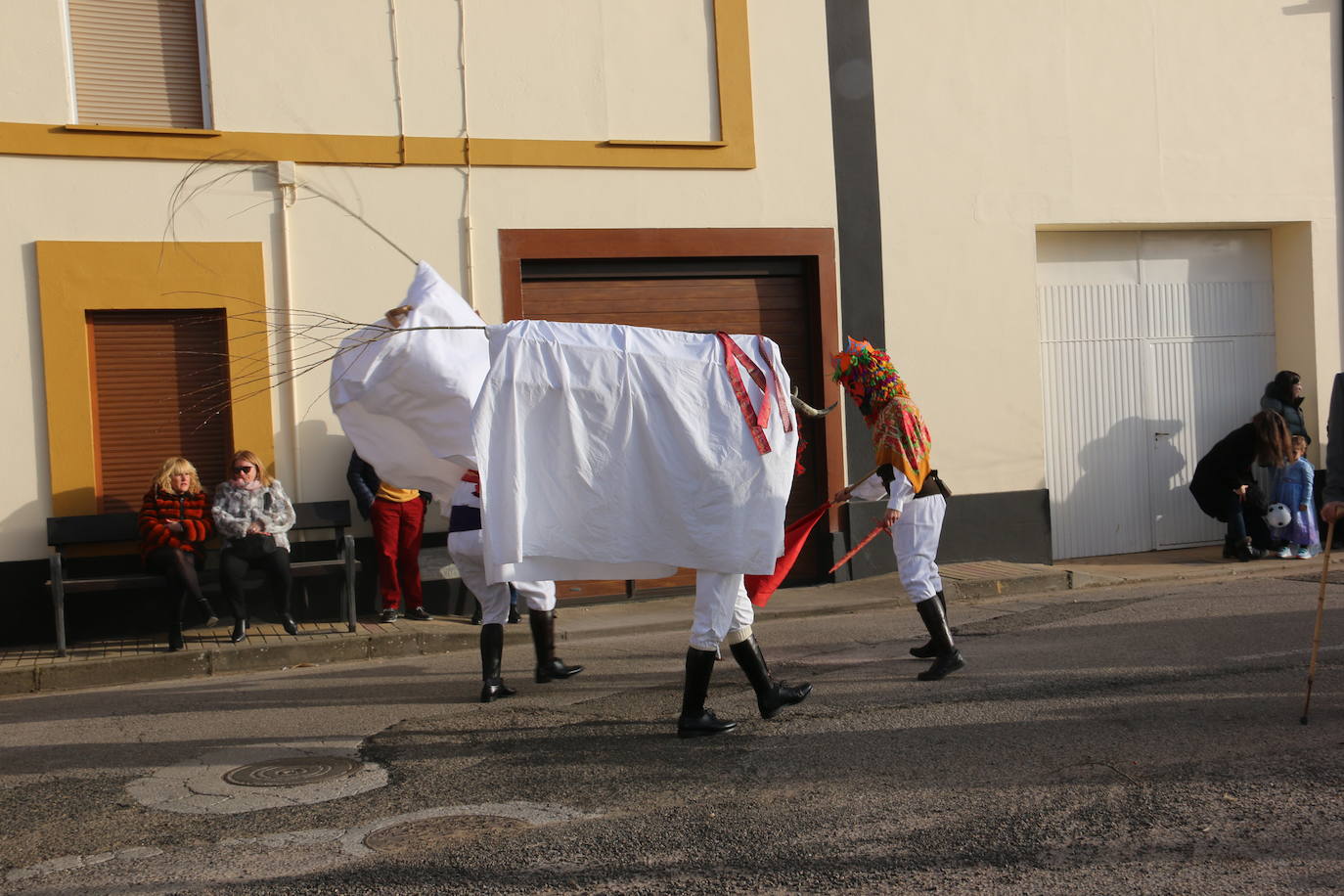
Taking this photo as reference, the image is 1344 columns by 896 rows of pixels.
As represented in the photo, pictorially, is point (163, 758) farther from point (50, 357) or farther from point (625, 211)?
point (625, 211)

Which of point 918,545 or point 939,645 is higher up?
point 918,545

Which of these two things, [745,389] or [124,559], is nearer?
[745,389]

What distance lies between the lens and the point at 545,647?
26.0 ft

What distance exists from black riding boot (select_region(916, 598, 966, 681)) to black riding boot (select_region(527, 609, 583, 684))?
2.13m

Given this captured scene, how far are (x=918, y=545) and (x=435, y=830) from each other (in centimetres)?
356

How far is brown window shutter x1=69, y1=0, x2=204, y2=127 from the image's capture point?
10539mm

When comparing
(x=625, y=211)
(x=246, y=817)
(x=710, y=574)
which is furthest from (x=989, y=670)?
(x=625, y=211)

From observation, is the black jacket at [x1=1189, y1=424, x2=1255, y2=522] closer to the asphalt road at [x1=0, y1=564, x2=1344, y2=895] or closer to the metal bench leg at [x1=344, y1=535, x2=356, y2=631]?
the asphalt road at [x1=0, y1=564, x2=1344, y2=895]

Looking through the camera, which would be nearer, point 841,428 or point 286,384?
point 286,384

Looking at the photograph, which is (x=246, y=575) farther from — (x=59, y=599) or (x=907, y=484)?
(x=907, y=484)

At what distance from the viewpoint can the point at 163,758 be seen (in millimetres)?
6363

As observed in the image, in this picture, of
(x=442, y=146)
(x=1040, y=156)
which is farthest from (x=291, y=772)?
(x=1040, y=156)

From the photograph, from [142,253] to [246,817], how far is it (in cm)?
656

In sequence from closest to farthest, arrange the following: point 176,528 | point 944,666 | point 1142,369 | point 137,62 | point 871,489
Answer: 1. point 944,666
2. point 871,489
3. point 176,528
4. point 137,62
5. point 1142,369
